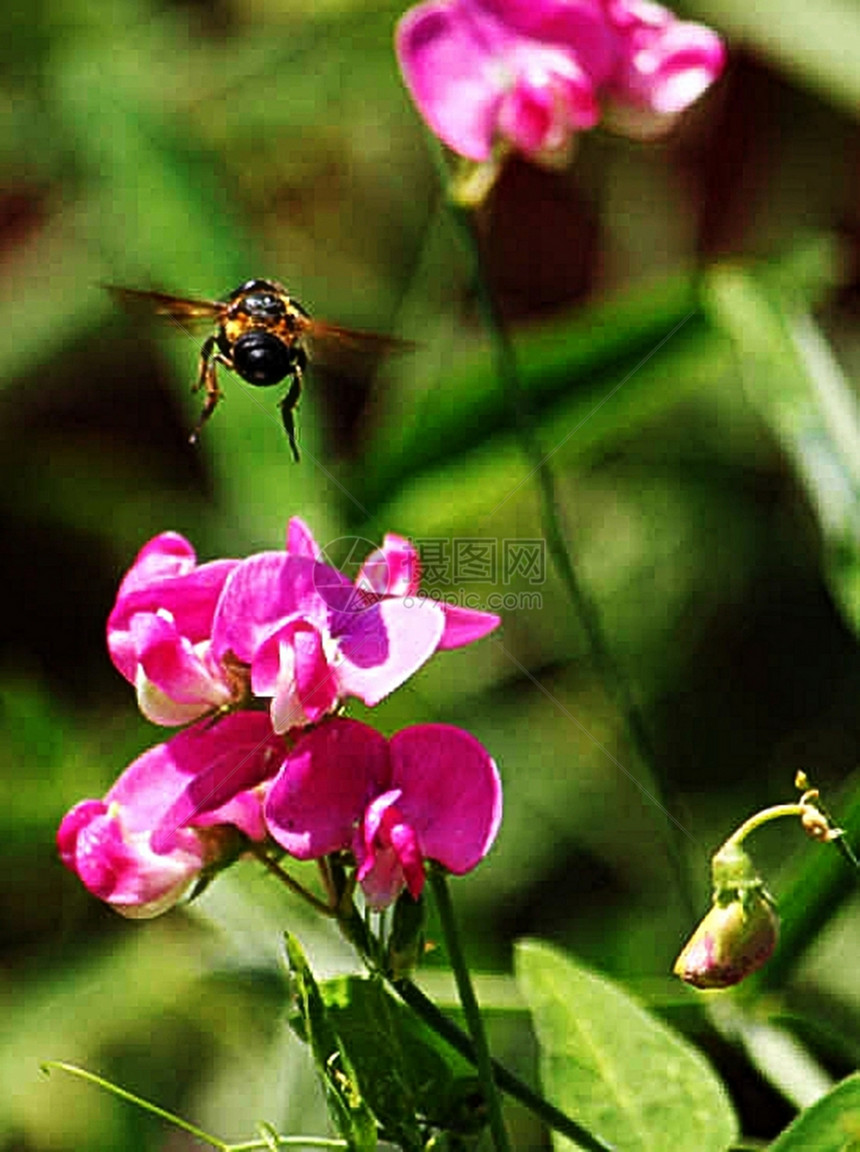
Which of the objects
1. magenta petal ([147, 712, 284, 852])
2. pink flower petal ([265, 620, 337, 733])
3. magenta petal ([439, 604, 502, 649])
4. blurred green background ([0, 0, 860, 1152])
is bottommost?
blurred green background ([0, 0, 860, 1152])

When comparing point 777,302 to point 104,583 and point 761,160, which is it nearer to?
point 761,160

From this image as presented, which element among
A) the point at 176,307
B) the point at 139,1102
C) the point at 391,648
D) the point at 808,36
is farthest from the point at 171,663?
the point at 808,36

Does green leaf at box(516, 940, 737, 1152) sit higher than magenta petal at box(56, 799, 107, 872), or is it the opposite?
magenta petal at box(56, 799, 107, 872)

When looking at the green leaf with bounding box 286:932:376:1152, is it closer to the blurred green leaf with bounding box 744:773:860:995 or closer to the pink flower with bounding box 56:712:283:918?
the pink flower with bounding box 56:712:283:918

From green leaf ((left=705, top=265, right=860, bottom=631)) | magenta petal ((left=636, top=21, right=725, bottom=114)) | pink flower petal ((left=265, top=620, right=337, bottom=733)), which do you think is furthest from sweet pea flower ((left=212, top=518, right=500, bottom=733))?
magenta petal ((left=636, top=21, right=725, bottom=114))

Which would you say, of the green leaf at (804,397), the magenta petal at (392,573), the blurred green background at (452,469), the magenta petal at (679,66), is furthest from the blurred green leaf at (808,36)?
the magenta petal at (392,573)

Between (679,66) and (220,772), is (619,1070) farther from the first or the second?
(679,66)

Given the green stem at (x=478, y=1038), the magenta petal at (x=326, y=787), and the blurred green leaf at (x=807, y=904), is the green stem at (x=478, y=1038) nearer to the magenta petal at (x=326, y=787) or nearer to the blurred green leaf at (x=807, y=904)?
the magenta petal at (x=326, y=787)
